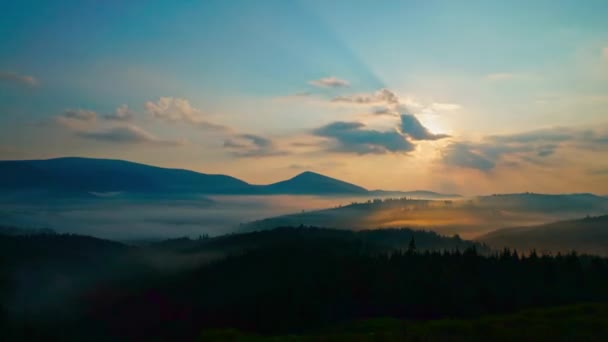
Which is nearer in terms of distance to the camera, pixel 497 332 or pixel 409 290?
pixel 497 332

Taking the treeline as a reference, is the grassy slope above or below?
above

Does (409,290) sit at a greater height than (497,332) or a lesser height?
lesser

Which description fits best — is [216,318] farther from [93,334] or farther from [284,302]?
[93,334]

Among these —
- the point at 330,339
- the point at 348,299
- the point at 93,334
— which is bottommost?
the point at 93,334

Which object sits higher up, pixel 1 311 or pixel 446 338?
pixel 446 338

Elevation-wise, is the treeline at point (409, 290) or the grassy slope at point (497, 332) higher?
the grassy slope at point (497, 332)

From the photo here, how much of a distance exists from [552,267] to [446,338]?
8052cm

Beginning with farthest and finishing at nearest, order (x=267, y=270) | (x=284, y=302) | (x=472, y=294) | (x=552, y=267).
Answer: (x=267, y=270)
(x=284, y=302)
(x=552, y=267)
(x=472, y=294)

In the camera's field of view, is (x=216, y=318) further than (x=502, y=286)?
Yes

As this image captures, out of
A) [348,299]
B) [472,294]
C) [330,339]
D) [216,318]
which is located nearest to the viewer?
[330,339]

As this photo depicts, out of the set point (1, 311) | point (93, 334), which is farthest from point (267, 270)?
point (1, 311)

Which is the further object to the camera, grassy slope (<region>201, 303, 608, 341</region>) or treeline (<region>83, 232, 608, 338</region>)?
treeline (<region>83, 232, 608, 338</region>)

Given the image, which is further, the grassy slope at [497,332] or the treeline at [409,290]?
the treeline at [409,290]

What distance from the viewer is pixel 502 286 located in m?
110
